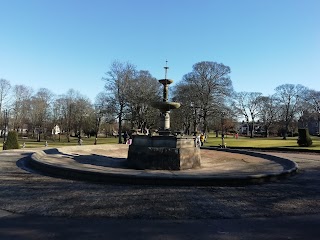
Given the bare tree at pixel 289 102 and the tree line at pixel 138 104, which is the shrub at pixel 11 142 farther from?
the bare tree at pixel 289 102

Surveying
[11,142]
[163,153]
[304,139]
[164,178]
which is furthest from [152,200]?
[304,139]

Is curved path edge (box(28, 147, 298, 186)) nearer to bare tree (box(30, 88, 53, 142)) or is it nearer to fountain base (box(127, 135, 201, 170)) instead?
fountain base (box(127, 135, 201, 170))

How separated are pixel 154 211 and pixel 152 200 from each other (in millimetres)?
987

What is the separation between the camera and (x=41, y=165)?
1305cm

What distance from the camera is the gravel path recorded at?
698 centimetres

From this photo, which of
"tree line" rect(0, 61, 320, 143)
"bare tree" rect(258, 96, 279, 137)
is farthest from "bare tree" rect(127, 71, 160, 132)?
"bare tree" rect(258, 96, 279, 137)

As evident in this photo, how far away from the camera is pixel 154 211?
7.09 m

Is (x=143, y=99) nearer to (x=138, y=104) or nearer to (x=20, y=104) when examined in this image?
(x=138, y=104)

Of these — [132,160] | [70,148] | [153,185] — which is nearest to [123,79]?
[70,148]

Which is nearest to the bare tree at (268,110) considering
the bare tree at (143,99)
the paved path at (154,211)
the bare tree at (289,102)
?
the bare tree at (289,102)

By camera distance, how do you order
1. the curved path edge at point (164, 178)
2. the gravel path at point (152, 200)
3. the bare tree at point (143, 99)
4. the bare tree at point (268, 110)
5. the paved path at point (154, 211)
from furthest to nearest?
the bare tree at point (268, 110) < the bare tree at point (143, 99) < the curved path edge at point (164, 178) < the gravel path at point (152, 200) < the paved path at point (154, 211)

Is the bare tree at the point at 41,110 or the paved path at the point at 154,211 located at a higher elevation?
the bare tree at the point at 41,110

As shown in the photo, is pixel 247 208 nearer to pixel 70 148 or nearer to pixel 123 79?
pixel 70 148

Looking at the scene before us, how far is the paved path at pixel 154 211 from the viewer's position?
5.67 meters
